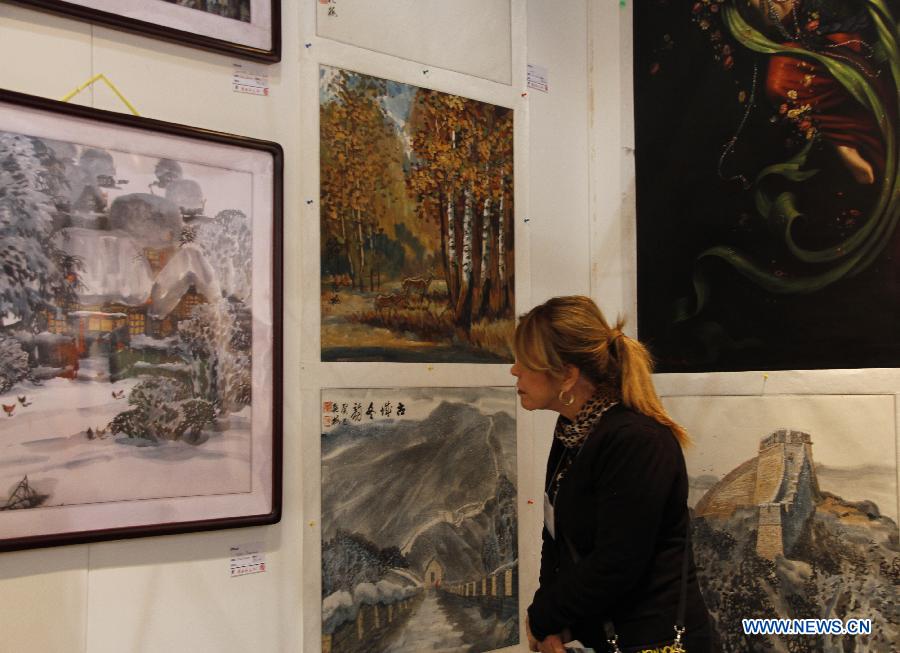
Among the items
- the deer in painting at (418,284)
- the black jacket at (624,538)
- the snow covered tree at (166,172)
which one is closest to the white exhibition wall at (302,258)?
the snow covered tree at (166,172)

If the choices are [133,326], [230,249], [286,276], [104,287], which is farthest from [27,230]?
[286,276]

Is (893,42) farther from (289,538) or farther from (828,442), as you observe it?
(289,538)

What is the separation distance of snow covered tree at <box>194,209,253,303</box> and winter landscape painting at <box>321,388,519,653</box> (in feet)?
1.25

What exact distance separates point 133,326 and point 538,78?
1593mm

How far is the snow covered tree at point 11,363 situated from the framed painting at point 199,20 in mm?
763

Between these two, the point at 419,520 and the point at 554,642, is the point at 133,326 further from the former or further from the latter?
the point at 554,642

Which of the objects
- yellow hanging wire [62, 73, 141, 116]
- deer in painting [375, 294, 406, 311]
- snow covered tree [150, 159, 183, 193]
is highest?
yellow hanging wire [62, 73, 141, 116]

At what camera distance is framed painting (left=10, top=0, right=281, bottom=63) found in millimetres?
2035

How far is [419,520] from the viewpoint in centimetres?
253

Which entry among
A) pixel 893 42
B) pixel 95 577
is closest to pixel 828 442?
pixel 893 42

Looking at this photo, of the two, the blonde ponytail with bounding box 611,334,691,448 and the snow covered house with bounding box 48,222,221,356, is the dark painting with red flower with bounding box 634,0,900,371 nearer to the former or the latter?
the blonde ponytail with bounding box 611,334,691,448

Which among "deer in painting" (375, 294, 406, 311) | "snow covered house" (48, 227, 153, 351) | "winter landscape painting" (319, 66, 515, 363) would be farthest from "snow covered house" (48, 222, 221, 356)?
"deer in painting" (375, 294, 406, 311)

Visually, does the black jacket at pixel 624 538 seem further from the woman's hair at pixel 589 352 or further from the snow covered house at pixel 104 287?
the snow covered house at pixel 104 287

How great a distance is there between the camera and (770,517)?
A: 252 cm
